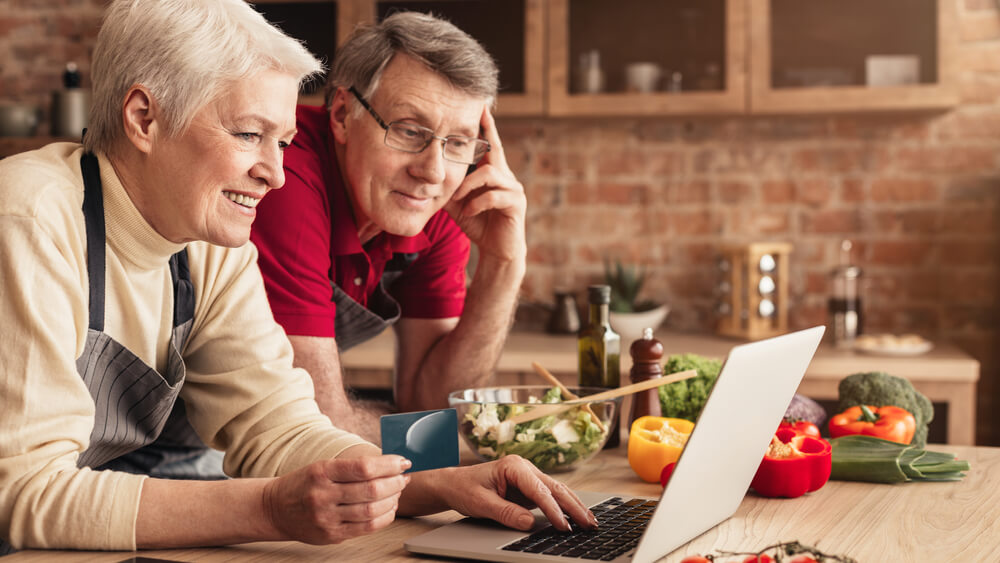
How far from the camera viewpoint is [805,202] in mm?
3596

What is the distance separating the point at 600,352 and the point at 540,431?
0.92 feet

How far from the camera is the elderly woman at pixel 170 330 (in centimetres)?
101

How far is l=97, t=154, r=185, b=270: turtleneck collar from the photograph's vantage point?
1.22 meters

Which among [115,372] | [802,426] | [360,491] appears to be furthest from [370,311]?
[360,491]

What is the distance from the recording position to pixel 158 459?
1.74 m

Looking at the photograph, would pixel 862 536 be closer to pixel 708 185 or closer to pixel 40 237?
pixel 40 237

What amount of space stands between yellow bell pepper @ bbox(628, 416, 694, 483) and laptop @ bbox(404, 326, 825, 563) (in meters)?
0.19

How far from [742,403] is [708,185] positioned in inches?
110

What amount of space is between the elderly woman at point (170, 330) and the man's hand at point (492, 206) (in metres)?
0.60

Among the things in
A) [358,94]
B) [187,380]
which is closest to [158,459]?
[187,380]

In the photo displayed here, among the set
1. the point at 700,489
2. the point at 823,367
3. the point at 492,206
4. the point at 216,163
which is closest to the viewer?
the point at 700,489

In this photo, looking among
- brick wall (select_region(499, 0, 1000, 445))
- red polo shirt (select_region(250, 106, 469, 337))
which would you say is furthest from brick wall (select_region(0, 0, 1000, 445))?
red polo shirt (select_region(250, 106, 469, 337))

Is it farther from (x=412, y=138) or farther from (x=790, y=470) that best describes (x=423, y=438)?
(x=412, y=138)

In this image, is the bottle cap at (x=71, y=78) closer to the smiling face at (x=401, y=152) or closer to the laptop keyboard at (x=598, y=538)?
the smiling face at (x=401, y=152)
